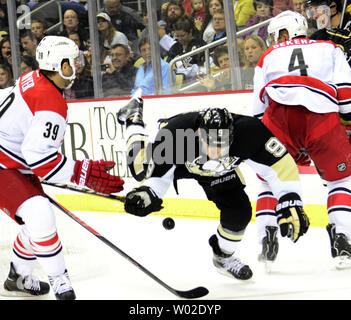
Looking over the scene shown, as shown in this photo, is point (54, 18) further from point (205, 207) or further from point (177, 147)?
point (177, 147)

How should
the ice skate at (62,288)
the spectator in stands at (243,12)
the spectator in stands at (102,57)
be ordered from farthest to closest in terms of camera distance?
the spectator in stands at (102,57)
the spectator in stands at (243,12)
the ice skate at (62,288)

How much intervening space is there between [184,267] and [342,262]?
83 cm

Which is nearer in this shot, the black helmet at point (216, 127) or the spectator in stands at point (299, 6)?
the black helmet at point (216, 127)

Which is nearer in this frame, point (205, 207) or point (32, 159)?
point (32, 159)

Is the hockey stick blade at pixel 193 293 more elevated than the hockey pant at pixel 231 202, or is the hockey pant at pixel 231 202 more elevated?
the hockey pant at pixel 231 202

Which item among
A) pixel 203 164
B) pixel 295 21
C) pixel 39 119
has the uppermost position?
pixel 295 21

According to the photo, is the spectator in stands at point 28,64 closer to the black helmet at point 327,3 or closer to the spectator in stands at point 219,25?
the spectator in stands at point 219,25

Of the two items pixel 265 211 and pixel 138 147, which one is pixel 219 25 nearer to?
pixel 265 211

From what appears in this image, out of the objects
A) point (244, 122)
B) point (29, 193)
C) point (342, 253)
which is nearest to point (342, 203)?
point (342, 253)

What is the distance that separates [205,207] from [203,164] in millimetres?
1993

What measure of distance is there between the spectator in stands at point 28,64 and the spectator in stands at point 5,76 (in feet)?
0.48

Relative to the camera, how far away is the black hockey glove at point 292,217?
9.48ft

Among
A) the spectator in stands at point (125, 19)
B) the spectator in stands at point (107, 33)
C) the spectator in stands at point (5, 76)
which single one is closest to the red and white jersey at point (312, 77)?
the spectator in stands at point (125, 19)

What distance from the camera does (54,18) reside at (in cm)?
633
